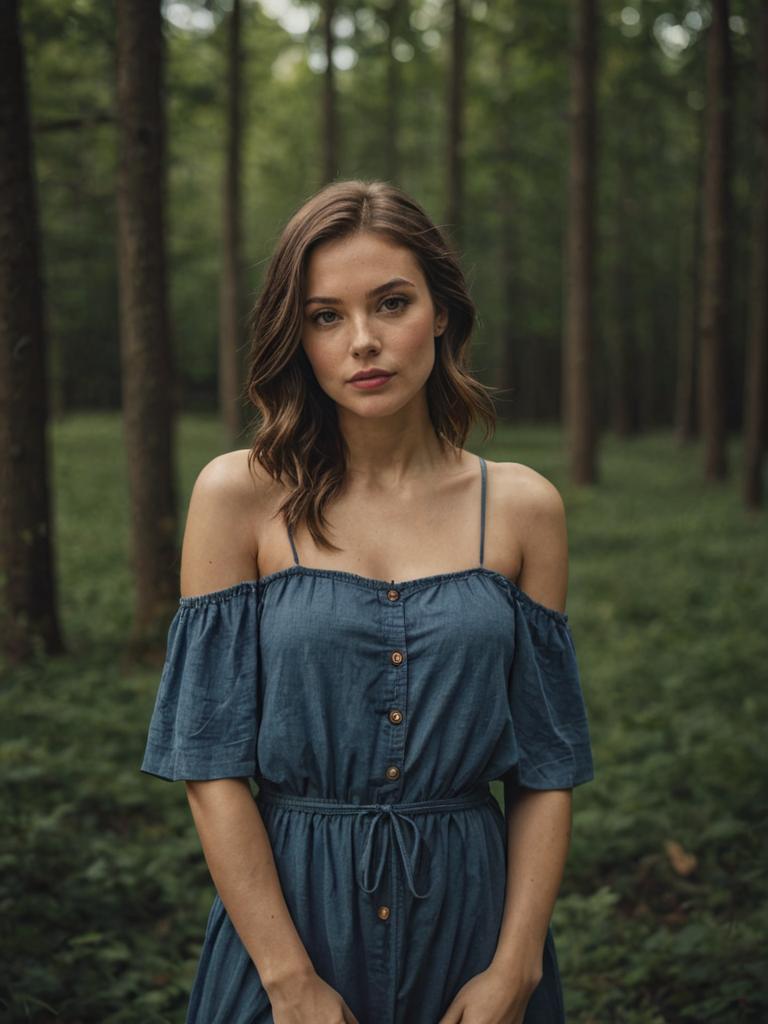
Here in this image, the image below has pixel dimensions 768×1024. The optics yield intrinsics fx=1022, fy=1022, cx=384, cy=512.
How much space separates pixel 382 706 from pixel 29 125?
557cm

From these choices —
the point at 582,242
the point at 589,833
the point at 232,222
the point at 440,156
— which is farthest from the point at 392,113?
the point at 589,833

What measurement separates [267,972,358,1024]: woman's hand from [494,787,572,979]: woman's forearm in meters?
0.35

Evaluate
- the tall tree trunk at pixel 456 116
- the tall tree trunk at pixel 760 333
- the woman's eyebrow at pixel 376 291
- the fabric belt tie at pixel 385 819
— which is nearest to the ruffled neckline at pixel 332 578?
the fabric belt tie at pixel 385 819

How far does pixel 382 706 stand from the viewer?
1.99m

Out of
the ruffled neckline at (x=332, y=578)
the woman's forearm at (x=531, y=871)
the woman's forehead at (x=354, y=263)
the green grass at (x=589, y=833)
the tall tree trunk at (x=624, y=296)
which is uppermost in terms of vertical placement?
the tall tree trunk at (x=624, y=296)

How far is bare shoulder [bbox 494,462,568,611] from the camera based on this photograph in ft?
7.14

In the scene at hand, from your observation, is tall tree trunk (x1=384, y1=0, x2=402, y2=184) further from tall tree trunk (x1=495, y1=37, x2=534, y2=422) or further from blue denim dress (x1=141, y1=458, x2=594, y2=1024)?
blue denim dress (x1=141, y1=458, x2=594, y2=1024)

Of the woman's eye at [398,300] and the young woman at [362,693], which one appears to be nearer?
the young woman at [362,693]

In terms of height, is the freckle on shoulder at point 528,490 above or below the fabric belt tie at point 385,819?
above

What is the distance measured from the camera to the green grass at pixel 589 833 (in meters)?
3.78

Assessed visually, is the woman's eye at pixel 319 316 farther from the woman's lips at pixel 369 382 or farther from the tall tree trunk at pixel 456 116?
the tall tree trunk at pixel 456 116

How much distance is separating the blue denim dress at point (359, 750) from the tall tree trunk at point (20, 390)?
15.3 feet

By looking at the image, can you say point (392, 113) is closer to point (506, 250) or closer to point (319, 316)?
point (506, 250)

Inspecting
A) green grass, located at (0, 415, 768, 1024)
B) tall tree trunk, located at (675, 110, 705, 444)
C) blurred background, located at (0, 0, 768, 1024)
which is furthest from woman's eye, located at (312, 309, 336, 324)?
tall tree trunk, located at (675, 110, 705, 444)
